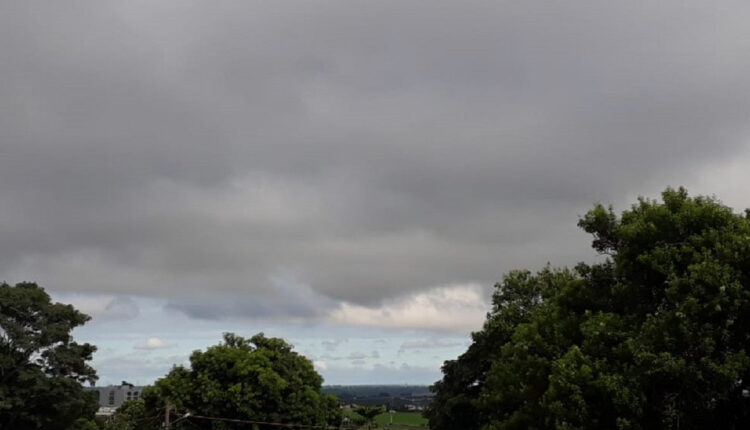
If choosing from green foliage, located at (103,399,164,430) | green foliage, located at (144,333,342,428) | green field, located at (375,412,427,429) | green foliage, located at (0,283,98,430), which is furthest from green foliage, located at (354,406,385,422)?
green foliage, located at (0,283,98,430)

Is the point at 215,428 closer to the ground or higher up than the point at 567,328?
closer to the ground

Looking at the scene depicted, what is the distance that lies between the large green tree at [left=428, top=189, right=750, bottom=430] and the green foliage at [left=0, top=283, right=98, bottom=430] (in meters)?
27.5

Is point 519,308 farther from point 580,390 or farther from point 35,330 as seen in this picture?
point 35,330

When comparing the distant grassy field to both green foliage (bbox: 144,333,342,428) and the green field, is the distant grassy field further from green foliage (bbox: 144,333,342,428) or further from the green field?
green foliage (bbox: 144,333,342,428)

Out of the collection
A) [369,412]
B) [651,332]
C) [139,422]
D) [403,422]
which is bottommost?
[403,422]

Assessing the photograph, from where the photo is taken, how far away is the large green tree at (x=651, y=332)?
58.7 ft

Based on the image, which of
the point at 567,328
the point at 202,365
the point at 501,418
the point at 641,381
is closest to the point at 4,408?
the point at 202,365

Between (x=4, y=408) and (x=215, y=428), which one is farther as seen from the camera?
(x=215, y=428)

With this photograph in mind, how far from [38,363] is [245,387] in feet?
38.3

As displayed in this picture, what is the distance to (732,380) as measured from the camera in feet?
57.5

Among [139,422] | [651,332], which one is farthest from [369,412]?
[651,332]

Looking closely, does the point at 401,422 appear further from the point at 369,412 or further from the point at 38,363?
the point at 38,363

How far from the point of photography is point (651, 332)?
18547 millimetres

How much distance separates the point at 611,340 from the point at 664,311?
175 centimetres
